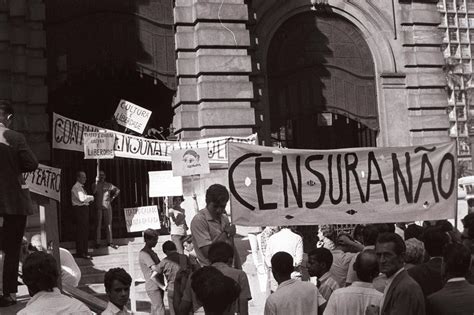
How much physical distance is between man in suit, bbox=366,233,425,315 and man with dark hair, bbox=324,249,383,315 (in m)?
0.19

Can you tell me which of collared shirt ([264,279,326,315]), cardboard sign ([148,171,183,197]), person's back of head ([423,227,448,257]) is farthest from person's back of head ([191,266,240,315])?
cardboard sign ([148,171,183,197])

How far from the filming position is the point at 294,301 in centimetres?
591

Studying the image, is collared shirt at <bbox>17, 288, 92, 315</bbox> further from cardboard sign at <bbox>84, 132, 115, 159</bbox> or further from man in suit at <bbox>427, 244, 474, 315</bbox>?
cardboard sign at <bbox>84, 132, 115, 159</bbox>

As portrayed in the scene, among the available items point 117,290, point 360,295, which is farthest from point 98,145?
point 360,295

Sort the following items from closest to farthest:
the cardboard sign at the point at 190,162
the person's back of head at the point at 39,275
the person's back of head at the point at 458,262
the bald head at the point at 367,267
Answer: the person's back of head at the point at 39,275 < the person's back of head at the point at 458,262 < the bald head at the point at 367,267 < the cardboard sign at the point at 190,162

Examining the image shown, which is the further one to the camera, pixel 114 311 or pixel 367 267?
pixel 367 267

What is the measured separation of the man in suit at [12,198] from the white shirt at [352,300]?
12.2ft

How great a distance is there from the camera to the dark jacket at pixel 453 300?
5090 millimetres

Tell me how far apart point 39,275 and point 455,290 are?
2.92 meters

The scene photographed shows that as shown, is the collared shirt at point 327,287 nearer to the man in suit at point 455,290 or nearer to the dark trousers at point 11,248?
the man in suit at point 455,290

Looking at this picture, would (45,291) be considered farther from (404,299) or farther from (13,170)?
(13,170)

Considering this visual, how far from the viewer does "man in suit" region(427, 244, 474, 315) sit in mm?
5102

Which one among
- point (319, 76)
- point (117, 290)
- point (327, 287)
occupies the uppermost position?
point (319, 76)

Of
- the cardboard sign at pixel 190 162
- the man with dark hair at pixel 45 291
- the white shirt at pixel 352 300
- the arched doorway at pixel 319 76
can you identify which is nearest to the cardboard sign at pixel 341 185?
the white shirt at pixel 352 300
